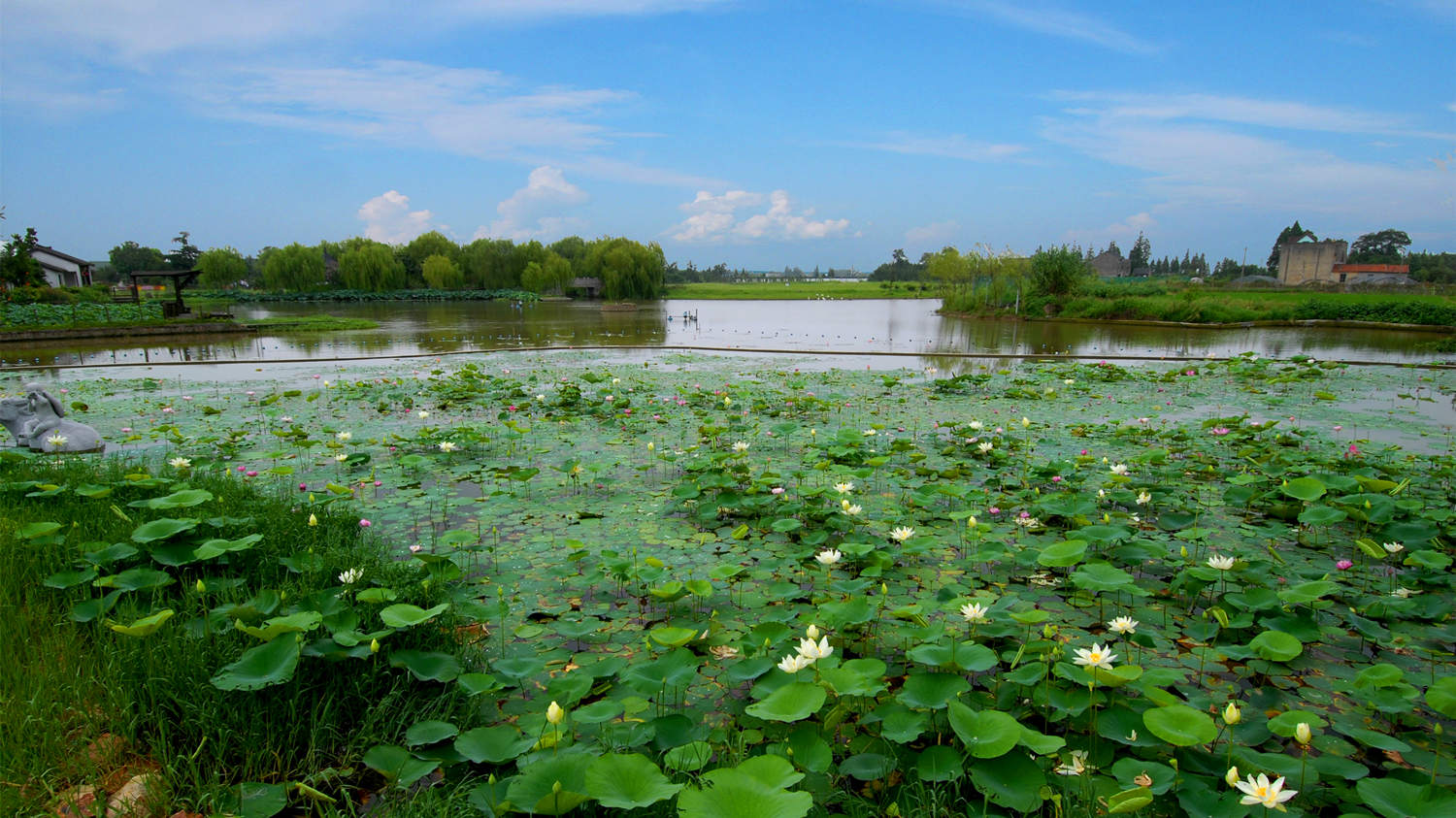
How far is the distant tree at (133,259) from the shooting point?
74.0 meters

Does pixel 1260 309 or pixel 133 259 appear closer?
pixel 1260 309

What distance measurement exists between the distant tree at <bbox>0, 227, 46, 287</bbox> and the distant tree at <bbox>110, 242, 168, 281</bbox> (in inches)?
2170

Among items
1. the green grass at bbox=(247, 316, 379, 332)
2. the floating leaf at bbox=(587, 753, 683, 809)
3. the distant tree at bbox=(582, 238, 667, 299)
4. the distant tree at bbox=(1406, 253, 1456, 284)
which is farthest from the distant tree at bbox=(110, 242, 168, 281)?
the distant tree at bbox=(1406, 253, 1456, 284)

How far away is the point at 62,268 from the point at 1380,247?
10563 cm

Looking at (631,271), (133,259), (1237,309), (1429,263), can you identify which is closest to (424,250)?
(631,271)

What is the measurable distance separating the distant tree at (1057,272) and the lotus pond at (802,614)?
83.9 feet

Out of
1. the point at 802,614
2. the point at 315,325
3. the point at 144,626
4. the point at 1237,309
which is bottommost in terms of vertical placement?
the point at 802,614

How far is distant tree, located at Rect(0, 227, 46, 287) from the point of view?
2627 centimetres

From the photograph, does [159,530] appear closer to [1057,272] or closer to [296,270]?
[1057,272]

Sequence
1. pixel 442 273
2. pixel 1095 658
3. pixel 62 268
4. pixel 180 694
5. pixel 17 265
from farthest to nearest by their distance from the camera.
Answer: pixel 442 273 < pixel 62 268 < pixel 17 265 < pixel 180 694 < pixel 1095 658

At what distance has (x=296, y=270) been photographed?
190ft

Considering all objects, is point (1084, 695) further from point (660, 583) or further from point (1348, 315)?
point (1348, 315)

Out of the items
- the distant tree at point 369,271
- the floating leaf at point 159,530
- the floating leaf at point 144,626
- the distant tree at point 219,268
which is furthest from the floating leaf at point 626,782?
the distant tree at point 219,268

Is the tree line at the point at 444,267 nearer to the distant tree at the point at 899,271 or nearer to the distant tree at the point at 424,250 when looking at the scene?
the distant tree at the point at 424,250
